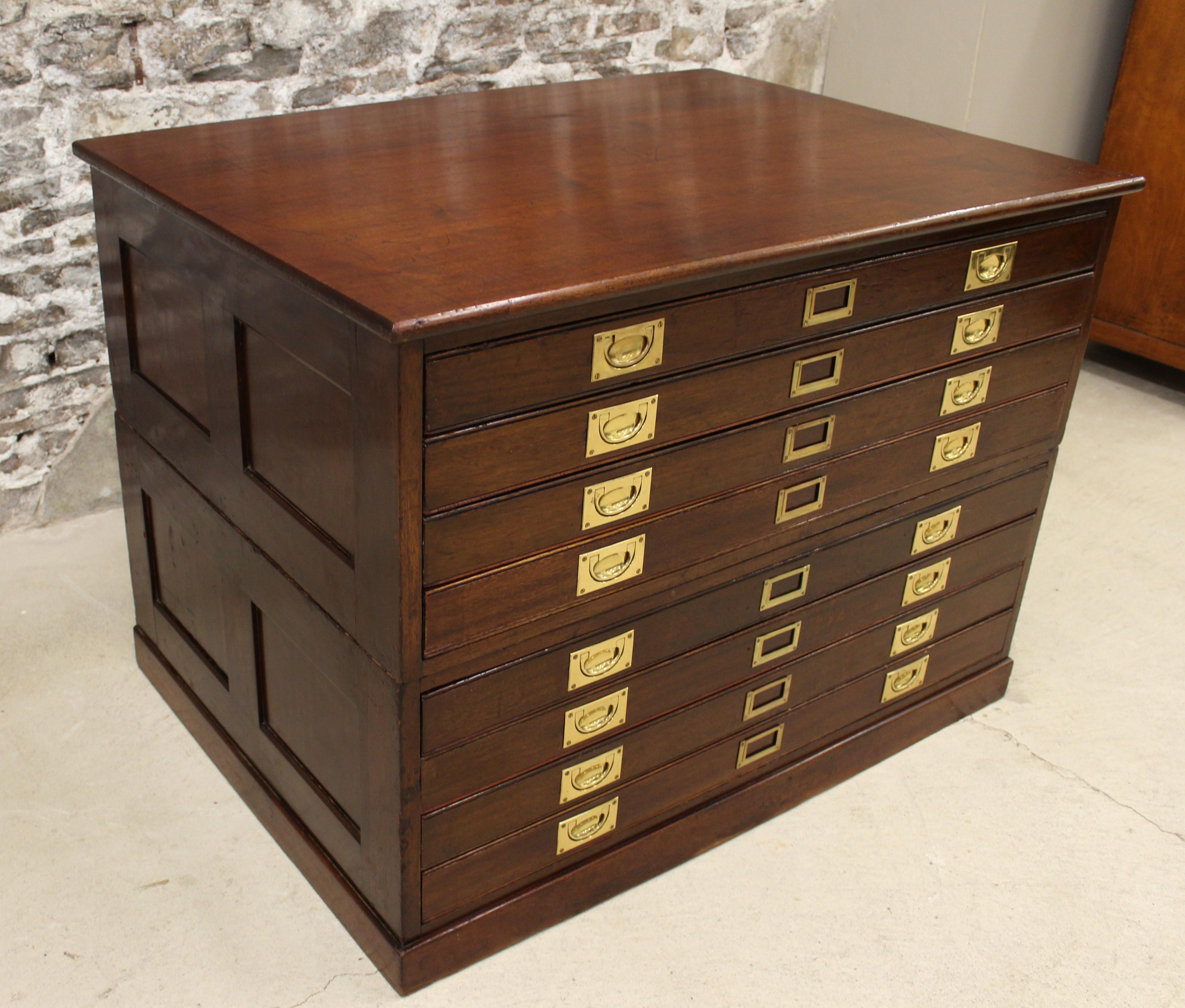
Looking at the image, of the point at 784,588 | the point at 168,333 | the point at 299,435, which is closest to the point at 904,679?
the point at 784,588

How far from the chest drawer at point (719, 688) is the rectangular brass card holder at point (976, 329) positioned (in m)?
0.42

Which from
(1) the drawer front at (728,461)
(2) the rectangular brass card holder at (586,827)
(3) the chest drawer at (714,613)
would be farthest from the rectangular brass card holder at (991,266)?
(2) the rectangular brass card holder at (586,827)

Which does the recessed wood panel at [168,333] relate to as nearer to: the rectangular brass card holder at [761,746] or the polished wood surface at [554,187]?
the polished wood surface at [554,187]

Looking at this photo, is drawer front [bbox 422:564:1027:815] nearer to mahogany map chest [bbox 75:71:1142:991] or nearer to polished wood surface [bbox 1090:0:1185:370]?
mahogany map chest [bbox 75:71:1142:991]

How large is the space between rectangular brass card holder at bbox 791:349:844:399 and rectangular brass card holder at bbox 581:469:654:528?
11.0 inches

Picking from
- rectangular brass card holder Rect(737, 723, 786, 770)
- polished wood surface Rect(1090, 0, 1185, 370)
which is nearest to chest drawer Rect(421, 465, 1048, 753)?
rectangular brass card holder Rect(737, 723, 786, 770)

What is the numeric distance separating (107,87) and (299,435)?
4.46 ft

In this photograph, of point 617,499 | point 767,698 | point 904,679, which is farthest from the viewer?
point 904,679

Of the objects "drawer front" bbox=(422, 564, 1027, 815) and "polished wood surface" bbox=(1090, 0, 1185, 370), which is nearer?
"drawer front" bbox=(422, 564, 1027, 815)

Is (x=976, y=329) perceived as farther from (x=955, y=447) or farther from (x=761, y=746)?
(x=761, y=746)

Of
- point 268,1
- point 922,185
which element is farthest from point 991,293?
point 268,1

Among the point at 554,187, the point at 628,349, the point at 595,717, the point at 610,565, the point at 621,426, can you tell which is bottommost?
the point at 595,717

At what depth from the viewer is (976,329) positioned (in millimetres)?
2084

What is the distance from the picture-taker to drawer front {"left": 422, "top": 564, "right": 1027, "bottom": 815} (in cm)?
181
